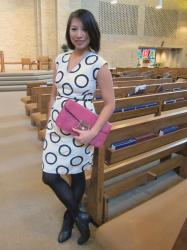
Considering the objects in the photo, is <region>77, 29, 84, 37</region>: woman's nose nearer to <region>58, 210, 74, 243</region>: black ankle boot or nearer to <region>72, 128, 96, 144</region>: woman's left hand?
<region>72, 128, 96, 144</region>: woman's left hand

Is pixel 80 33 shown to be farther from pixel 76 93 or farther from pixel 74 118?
pixel 74 118

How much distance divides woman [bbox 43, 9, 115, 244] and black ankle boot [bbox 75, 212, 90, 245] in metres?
0.06

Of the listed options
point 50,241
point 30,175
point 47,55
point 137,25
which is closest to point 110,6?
point 137,25

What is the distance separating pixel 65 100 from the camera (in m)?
1.31

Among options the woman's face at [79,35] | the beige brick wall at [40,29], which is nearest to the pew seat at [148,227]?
the woman's face at [79,35]

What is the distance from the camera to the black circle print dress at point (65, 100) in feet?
4.10

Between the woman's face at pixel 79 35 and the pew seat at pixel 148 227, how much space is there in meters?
0.89

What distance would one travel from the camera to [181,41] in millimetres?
14062

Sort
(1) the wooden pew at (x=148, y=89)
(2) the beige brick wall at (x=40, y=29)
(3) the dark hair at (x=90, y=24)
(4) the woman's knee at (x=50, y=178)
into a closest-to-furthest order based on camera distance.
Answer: (3) the dark hair at (x=90, y=24) < (4) the woman's knee at (x=50, y=178) < (1) the wooden pew at (x=148, y=89) < (2) the beige brick wall at (x=40, y=29)

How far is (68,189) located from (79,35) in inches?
34.1

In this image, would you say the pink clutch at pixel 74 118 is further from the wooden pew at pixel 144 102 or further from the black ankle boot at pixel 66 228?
the wooden pew at pixel 144 102

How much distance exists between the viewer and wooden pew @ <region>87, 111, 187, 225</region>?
1.66 metres

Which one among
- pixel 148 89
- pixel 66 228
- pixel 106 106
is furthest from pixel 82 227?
pixel 148 89

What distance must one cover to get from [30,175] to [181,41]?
1400 cm
